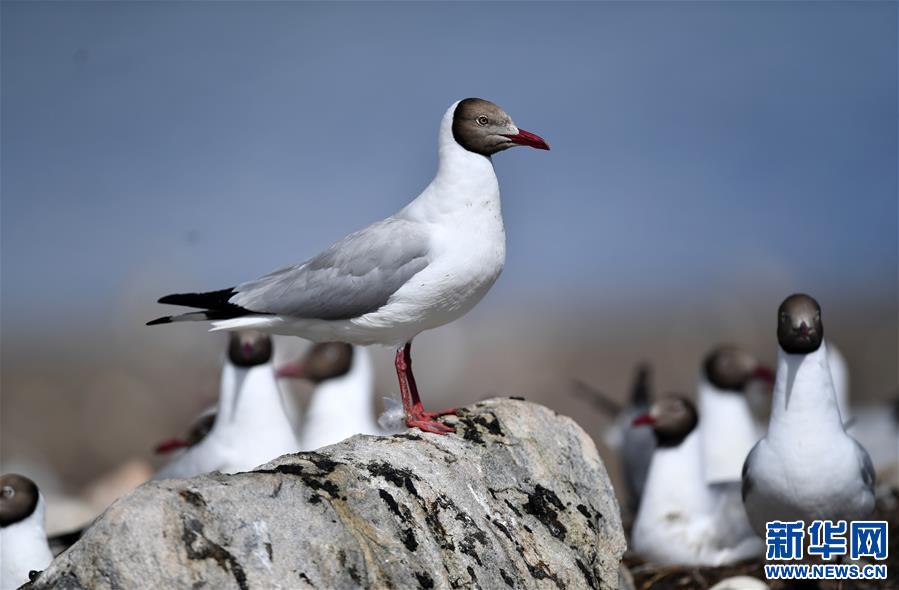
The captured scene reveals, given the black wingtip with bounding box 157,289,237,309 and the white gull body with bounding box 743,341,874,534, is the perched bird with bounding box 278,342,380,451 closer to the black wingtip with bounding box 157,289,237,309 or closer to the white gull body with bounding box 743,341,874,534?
the black wingtip with bounding box 157,289,237,309

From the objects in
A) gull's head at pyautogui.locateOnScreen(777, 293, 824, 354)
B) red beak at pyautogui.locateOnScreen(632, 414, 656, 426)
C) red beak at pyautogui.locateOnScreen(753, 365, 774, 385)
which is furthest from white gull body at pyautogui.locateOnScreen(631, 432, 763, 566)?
red beak at pyautogui.locateOnScreen(753, 365, 774, 385)

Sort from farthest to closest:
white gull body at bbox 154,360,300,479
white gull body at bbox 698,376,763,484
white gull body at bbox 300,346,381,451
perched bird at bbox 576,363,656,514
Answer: perched bird at bbox 576,363,656,514, white gull body at bbox 698,376,763,484, white gull body at bbox 300,346,381,451, white gull body at bbox 154,360,300,479

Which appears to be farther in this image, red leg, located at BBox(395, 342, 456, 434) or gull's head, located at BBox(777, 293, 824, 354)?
gull's head, located at BBox(777, 293, 824, 354)

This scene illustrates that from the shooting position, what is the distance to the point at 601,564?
17.9 feet

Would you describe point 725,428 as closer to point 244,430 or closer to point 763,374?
point 763,374

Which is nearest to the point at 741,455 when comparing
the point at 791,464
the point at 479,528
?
the point at 791,464

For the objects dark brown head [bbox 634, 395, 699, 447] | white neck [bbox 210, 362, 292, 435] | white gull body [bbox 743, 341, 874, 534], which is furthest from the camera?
dark brown head [bbox 634, 395, 699, 447]

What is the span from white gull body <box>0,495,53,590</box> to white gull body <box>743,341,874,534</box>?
4007mm

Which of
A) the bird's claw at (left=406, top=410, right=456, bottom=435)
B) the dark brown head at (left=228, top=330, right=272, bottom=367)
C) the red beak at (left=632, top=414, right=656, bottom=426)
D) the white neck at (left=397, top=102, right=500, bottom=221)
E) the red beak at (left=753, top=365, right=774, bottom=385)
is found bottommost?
the red beak at (left=632, top=414, right=656, bottom=426)

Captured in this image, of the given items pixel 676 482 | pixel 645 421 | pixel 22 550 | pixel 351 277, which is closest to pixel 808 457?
pixel 676 482

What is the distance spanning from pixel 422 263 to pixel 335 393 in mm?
3923

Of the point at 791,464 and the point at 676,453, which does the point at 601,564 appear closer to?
the point at 791,464

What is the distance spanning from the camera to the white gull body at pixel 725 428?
10.4 meters

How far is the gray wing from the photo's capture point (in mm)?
5781
